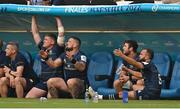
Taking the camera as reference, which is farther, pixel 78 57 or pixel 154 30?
pixel 154 30

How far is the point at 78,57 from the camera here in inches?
482

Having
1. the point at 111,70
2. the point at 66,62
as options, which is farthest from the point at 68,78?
the point at 111,70

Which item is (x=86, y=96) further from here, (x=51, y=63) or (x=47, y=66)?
(x=47, y=66)

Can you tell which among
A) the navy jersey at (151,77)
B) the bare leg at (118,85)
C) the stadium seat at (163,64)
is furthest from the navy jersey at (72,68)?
the stadium seat at (163,64)

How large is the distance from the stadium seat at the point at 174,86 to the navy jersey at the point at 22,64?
2.68 m

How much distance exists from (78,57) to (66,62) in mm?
251

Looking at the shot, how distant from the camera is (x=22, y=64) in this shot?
1248cm

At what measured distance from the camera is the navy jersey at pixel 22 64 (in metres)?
12.5

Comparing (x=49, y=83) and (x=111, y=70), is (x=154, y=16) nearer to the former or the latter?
(x=111, y=70)

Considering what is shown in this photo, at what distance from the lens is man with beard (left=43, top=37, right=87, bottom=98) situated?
39.5ft

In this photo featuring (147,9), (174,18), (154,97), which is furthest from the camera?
(174,18)

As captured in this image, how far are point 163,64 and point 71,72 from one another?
6.31 feet

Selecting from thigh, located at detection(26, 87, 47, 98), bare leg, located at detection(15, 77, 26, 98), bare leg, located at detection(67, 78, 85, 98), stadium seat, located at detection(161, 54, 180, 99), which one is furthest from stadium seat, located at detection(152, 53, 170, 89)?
bare leg, located at detection(15, 77, 26, 98)

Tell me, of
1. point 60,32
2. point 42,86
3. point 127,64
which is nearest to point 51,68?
point 42,86
